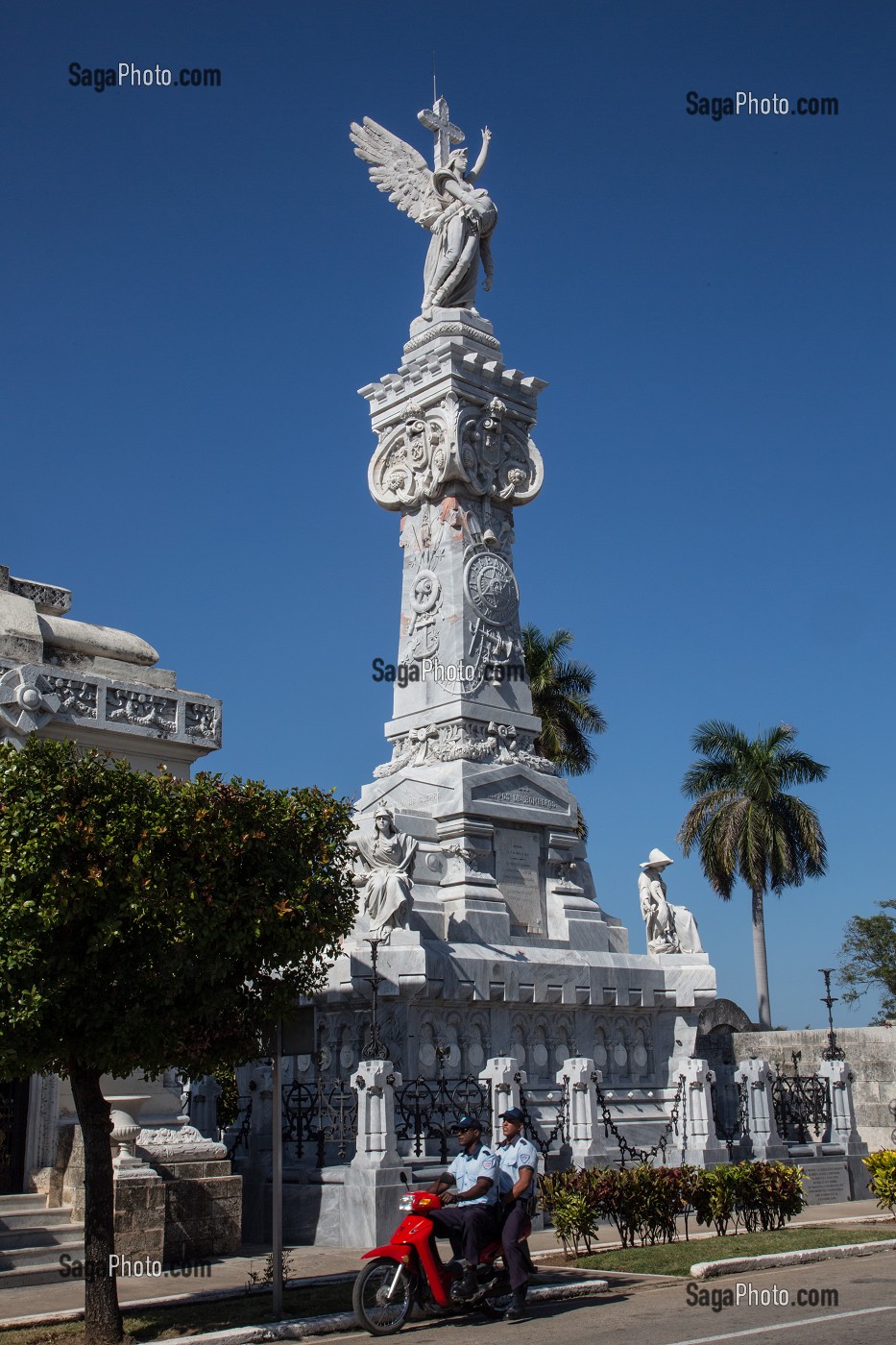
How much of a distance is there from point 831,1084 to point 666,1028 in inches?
A: 119

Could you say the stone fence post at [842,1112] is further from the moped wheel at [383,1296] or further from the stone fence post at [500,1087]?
the moped wheel at [383,1296]

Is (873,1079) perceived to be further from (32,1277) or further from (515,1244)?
(32,1277)

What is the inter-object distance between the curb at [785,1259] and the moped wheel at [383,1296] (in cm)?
335

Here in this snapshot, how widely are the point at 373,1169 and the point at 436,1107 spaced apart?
281 cm

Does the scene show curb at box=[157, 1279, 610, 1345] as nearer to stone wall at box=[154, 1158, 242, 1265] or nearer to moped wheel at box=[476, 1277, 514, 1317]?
moped wheel at box=[476, 1277, 514, 1317]

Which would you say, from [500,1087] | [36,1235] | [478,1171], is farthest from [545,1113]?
[478,1171]

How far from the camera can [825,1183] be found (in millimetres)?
20891

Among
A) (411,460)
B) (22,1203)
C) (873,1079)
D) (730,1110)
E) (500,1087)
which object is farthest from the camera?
(873,1079)

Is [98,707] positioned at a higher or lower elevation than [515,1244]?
higher

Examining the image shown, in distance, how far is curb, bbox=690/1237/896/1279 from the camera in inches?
502

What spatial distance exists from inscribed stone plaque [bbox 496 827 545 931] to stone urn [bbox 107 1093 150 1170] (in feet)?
31.8

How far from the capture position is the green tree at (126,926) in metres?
10.1

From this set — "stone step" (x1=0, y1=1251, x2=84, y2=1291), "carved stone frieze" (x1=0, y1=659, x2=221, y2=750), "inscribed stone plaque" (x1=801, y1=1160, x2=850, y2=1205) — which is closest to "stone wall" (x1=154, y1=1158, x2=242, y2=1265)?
"stone step" (x1=0, y1=1251, x2=84, y2=1291)

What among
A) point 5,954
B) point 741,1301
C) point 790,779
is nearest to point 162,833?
point 5,954
